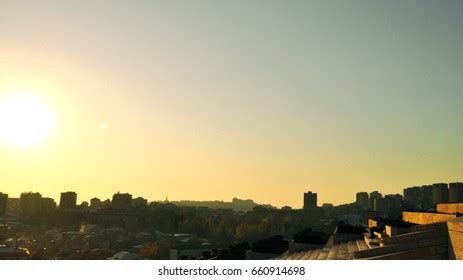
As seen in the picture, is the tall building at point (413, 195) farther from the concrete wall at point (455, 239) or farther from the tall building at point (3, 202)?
the concrete wall at point (455, 239)

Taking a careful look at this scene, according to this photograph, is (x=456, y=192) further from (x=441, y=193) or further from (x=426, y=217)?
(x=426, y=217)

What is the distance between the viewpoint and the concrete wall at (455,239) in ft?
43.1

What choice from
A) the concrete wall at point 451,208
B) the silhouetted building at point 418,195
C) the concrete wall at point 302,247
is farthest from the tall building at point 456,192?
the concrete wall at point 451,208

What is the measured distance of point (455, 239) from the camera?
13594 mm

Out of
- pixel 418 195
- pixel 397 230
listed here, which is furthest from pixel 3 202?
pixel 397 230

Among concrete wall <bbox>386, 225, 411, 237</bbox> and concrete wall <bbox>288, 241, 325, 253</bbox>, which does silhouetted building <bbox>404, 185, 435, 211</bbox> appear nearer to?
concrete wall <bbox>288, 241, 325, 253</bbox>

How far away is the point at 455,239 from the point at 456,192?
9988 centimetres

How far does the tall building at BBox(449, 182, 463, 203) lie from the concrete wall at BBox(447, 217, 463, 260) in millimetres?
89493

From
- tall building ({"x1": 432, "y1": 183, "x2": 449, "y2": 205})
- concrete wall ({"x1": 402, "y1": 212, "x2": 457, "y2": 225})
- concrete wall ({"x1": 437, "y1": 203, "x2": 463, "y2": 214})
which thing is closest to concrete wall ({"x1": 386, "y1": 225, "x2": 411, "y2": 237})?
concrete wall ({"x1": 402, "y1": 212, "x2": 457, "y2": 225})

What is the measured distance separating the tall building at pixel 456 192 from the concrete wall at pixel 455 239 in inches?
3523

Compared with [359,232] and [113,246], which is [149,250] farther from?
[359,232]
